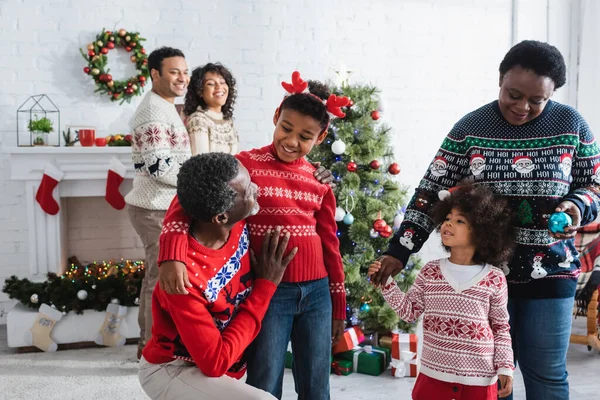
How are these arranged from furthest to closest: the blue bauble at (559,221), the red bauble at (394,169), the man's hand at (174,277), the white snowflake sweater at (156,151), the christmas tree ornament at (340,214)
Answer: the red bauble at (394,169) → the christmas tree ornament at (340,214) → the white snowflake sweater at (156,151) → the blue bauble at (559,221) → the man's hand at (174,277)

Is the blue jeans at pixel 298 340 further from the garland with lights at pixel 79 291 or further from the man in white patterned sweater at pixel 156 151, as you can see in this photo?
the garland with lights at pixel 79 291

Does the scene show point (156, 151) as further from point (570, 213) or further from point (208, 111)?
point (570, 213)

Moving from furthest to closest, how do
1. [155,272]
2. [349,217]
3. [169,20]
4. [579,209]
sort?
[169,20] < [349,217] < [155,272] < [579,209]

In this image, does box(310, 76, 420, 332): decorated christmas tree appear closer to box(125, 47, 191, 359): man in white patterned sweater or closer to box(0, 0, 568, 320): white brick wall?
box(125, 47, 191, 359): man in white patterned sweater

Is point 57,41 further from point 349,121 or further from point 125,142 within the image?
point 349,121

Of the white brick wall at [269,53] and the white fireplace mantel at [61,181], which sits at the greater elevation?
the white brick wall at [269,53]

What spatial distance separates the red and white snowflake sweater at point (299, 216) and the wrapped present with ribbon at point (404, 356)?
1277 mm

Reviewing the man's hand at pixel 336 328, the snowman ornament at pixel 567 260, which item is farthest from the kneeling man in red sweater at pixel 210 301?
the snowman ornament at pixel 567 260

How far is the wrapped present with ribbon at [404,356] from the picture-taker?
285 cm

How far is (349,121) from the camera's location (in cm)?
310

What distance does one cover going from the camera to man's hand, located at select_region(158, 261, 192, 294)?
4.21ft

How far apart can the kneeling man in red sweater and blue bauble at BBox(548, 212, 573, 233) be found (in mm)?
727

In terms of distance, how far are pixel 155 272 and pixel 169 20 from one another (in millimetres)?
1981

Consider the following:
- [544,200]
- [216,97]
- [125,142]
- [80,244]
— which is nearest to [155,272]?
[216,97]
